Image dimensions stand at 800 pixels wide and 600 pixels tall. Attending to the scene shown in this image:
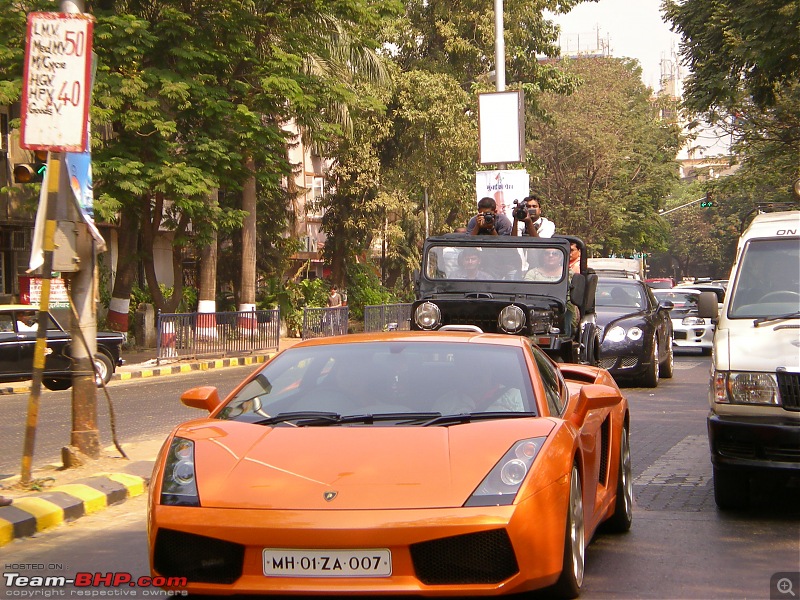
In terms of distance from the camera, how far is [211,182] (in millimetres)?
25406

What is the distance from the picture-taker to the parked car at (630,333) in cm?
1750

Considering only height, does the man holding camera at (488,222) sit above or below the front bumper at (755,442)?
above

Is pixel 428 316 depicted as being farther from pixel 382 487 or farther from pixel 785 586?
pixel 382 487

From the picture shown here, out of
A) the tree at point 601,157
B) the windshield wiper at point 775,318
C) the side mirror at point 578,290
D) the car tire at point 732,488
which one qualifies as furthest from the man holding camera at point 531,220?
the tree at point 601,157

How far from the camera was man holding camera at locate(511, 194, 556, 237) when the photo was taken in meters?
14.7

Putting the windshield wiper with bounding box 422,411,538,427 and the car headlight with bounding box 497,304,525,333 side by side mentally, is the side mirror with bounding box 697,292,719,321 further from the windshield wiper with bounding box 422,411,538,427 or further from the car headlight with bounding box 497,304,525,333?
the car headlight with bounding box 497,304,525,333

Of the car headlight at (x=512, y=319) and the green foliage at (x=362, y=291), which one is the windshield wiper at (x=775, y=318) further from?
the green foliage at (x=362, y=291)

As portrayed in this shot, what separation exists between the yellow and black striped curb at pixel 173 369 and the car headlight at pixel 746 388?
15881mm

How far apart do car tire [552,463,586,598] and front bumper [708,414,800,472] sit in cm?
207

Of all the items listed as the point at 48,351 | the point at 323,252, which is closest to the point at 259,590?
the point at 48,351

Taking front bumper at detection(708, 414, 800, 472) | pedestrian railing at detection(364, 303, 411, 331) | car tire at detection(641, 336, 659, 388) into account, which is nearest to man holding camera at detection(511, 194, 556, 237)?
car tire at detection(641, 336, 659, 388)

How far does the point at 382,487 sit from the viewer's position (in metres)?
4.74

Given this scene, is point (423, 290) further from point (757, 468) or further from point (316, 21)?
point (316, 21)

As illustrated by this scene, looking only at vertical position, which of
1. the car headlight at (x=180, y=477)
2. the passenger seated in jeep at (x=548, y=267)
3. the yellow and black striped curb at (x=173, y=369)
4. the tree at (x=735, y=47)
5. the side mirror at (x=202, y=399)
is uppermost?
the tree at (x=735, y=47)
